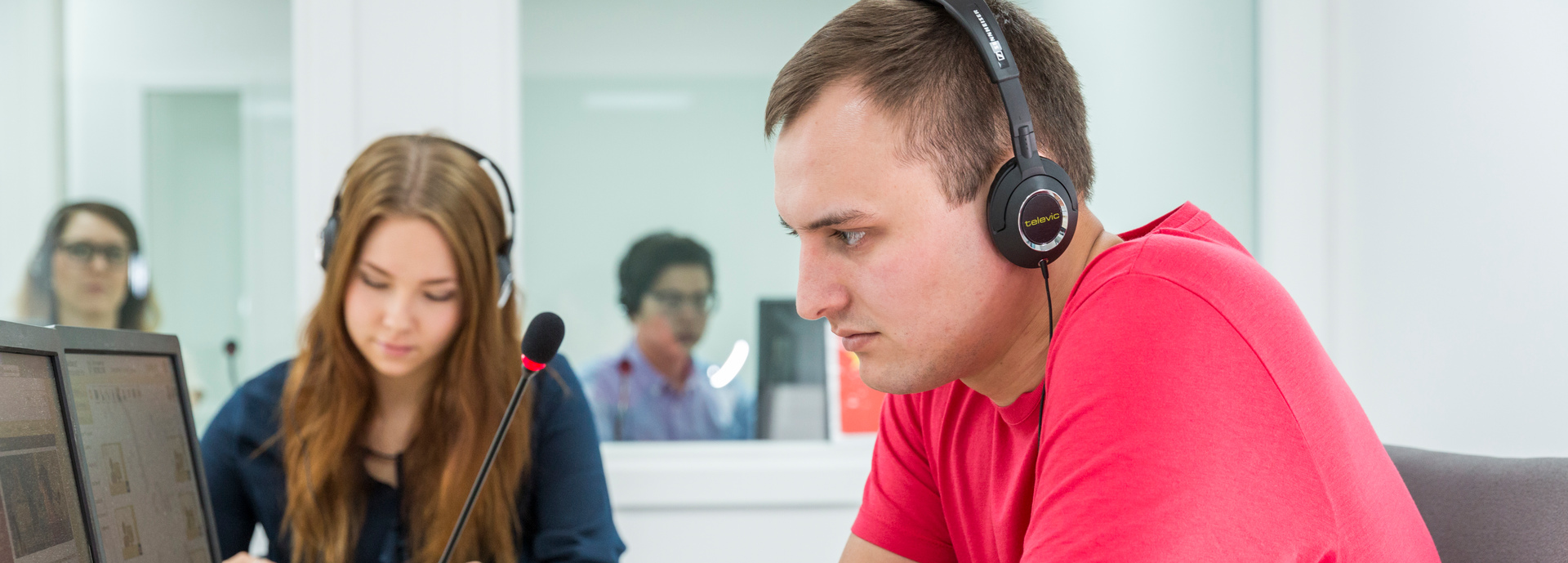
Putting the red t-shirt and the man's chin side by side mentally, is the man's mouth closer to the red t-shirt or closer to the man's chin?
the man's chin

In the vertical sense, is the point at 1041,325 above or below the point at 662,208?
below

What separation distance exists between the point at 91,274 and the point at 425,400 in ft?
3.60

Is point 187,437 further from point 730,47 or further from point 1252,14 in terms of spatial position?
point 1252,14

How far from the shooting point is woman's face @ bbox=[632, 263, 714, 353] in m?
1.84

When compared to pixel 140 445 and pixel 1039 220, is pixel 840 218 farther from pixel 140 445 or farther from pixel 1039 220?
pixel 140 445

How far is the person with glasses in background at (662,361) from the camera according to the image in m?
1.84

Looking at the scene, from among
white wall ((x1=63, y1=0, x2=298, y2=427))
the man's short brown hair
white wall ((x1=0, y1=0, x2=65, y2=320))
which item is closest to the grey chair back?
the man's short brown hair

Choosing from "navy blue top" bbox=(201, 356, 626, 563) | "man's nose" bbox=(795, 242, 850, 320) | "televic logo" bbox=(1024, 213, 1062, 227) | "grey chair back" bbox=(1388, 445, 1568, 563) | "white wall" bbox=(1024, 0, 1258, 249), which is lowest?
"navy blue top" bbox=(201, 356, 626, 563)

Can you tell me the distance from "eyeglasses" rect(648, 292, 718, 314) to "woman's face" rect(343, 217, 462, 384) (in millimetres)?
618

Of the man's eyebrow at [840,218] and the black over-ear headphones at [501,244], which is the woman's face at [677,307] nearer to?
the black over-ear headphones at [501,244]

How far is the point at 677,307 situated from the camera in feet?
6.08

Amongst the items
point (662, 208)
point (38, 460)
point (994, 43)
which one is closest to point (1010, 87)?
point (994, 43)

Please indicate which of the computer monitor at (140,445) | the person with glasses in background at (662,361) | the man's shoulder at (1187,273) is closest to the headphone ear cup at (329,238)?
the computer monitor at (140,445)

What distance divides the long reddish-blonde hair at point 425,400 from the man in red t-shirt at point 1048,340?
24.4 inches
